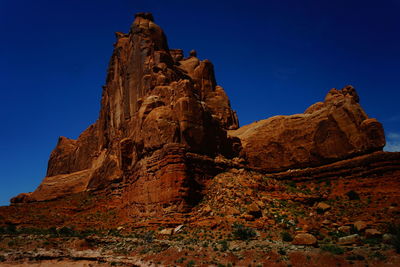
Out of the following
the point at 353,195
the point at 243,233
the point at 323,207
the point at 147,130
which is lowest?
the point at 243,233

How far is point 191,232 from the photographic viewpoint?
103 ft

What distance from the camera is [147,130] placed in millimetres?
40500

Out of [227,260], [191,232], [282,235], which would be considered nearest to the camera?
[227,260]

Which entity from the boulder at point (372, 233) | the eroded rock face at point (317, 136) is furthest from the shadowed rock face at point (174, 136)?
the boulder at point (372, 233)

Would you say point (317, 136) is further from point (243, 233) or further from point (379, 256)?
point (379, 256)

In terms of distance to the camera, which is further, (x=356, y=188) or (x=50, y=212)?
(x=50, y=212)

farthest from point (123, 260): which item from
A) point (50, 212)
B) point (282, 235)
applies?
point (50, 212)

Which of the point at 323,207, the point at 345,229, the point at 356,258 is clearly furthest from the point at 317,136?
the point at 356,258

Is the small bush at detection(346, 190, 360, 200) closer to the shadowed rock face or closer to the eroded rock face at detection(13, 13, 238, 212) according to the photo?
the shadowed rock face

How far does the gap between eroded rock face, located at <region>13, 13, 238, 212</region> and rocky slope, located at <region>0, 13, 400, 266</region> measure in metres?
0.21

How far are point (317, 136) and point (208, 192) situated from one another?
60.2 feet

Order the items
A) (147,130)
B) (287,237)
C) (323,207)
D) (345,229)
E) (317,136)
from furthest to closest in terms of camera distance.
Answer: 1. (317,136)
2. (147,130)
3. (323,207)
4. (345,229)
5. (287,237)

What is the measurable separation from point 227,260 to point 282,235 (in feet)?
23.2

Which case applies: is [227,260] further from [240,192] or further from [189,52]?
[189,52]
